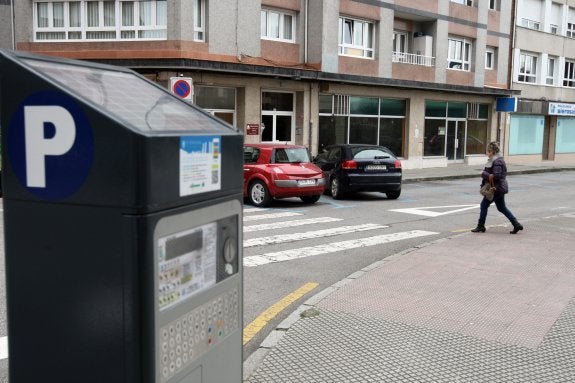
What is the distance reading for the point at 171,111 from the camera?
2400 millimetres

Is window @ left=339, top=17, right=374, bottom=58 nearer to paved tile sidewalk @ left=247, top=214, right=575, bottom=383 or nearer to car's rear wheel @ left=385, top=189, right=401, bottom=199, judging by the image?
car's rear wheel @ left=385, top=189, right=401, bottom=199

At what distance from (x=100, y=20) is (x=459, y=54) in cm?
1803

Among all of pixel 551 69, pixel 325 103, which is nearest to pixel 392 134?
pixel 325 103

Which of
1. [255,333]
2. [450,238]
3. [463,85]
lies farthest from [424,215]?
[463,85]

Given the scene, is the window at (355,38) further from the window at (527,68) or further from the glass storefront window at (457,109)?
the window at (527,68)

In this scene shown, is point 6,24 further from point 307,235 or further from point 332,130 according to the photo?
point 307,235

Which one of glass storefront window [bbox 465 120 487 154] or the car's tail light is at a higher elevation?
glass storefront window [bbox 465 120 487 154]

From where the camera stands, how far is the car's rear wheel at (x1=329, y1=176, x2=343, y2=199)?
16.1 m

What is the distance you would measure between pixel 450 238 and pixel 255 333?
5.50 m

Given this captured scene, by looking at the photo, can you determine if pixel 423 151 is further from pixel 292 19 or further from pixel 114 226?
pixel 114 226

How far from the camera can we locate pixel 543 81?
35.8 metres

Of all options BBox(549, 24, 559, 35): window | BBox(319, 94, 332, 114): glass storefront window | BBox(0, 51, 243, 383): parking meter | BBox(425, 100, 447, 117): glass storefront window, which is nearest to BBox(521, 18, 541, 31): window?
BBox(549, 24, 559, 35): window

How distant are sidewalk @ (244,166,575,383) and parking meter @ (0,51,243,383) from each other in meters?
2.18

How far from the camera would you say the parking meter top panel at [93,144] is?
197 centimetres
